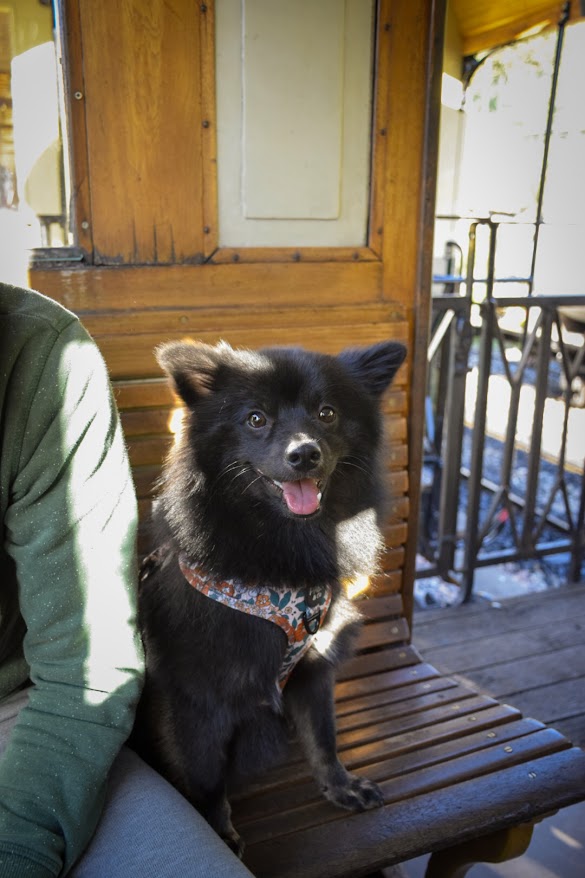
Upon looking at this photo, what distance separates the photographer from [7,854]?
102 cm

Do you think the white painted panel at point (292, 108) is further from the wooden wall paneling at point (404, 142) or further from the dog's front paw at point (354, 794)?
the dog's front paw at point (354, 794)

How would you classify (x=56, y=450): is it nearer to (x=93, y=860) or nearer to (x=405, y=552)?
(x=93, y=860)

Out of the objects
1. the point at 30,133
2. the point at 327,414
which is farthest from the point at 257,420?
the point at 30,133

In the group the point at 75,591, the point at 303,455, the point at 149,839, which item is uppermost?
the point at 303,455

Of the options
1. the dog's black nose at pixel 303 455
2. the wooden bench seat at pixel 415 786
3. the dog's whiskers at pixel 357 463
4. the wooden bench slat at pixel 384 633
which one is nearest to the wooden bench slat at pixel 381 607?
the wooden bench slat at pixel 384 633

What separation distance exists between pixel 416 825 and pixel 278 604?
0.54 m

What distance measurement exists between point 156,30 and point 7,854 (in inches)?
63.9

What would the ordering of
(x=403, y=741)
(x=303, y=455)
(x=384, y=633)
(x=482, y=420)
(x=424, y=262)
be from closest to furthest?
(x=303, y=455) < (x=403, y=741) < (x=424, y=262) < (x=384, y=633) < (x=482, y=420)

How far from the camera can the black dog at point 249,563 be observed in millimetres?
1482

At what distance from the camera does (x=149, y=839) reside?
1.12 m

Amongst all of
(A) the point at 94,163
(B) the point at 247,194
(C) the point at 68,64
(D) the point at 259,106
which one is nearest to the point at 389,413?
(B) the point at 247,194

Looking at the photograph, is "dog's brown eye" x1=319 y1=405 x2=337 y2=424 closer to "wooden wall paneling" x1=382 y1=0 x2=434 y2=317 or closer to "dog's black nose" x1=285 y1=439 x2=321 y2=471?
"dog's black nose" x1=285 y1=439 x2=321 y2=471

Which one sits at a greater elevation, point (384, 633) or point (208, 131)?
point (208, 131)

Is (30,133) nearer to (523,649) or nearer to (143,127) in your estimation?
(143,127)
